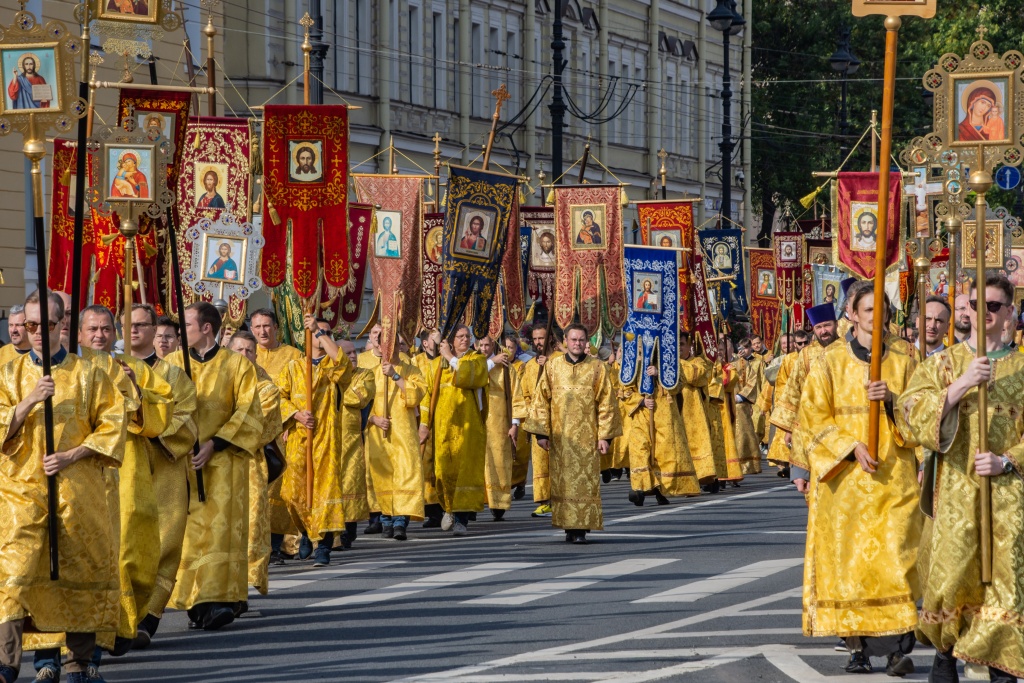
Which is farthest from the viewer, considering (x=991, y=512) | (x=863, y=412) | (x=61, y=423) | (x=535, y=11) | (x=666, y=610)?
(x=535, y=11)

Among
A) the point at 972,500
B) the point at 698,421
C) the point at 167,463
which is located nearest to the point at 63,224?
the point at 167,463

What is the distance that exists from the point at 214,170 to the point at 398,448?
3.19 meters

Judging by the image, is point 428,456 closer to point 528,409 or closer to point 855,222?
point 528,409

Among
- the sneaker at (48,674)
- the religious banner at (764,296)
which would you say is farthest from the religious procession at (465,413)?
the religious banner at (764,296)

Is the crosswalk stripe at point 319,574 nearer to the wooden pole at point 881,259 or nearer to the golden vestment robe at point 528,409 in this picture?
the golden vestment robe at point 528,409

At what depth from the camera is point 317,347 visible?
1641 centimetres

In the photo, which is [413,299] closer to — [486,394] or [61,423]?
[486,394]

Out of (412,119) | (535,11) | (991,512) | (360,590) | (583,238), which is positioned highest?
(535,11)

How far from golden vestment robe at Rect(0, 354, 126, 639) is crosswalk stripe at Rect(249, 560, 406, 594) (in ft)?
13.5

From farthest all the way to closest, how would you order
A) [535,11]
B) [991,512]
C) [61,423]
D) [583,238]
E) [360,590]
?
1. [535,11]
2. [583,238]
3. [360,590]
4. [61,423]
5. [991,512]

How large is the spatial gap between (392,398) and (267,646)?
758cm

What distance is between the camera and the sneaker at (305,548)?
1620 centimetres

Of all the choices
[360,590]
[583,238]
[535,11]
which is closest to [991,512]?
[360,590]

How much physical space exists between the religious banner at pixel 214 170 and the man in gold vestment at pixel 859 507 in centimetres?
719
